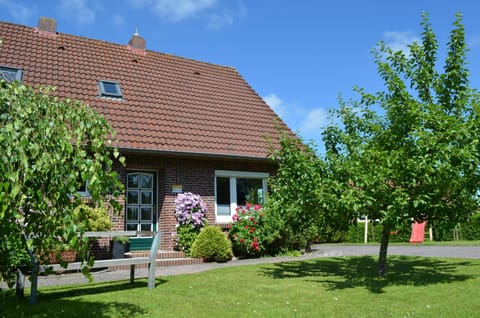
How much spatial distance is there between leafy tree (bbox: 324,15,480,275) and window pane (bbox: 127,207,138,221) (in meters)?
6.38

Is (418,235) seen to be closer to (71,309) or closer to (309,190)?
(309,190)

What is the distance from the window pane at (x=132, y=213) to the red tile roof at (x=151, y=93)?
2.05 meters

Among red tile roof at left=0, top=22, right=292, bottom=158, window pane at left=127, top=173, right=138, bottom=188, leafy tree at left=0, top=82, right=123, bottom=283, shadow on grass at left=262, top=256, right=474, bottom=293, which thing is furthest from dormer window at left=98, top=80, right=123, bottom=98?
leafy tree at left=0, top=82, right=123, bottom=283

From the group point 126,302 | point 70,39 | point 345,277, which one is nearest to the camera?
point 126,302

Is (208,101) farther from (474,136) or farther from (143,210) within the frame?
(474,136)

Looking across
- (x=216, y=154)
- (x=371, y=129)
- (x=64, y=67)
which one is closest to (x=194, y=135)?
(x=216, y=154)

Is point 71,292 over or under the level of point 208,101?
under

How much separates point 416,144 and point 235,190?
7707 millimetres

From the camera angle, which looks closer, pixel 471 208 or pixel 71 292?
pixel 71 292

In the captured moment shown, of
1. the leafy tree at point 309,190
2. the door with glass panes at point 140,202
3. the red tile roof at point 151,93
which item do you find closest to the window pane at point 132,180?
the door with glass panes at point 140,202

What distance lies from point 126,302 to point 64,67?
10144mm

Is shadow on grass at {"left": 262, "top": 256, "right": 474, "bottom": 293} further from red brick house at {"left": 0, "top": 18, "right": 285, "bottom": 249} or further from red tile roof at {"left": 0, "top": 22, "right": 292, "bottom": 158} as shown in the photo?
red tile roof at {"left": 0, "top": 22, "right": 292, "bottom": 158}

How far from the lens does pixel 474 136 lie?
24.3 feet

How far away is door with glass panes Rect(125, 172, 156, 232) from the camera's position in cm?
1296
